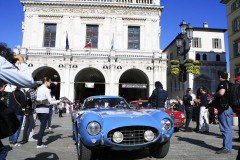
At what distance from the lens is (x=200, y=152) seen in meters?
4.28

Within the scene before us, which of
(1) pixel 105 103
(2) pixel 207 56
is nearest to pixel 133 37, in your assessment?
(2) pixel 207 56

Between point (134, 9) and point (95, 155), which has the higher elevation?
point (134, 9)

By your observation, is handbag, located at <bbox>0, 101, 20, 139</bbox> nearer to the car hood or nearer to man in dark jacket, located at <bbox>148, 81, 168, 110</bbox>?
the car hood

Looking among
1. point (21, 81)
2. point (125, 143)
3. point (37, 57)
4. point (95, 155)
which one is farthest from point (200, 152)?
point (37, 57)

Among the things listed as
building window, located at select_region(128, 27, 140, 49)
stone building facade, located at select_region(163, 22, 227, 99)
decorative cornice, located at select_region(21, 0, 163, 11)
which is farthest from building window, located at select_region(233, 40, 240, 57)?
building window, located at select_region(128, 27, 140, 49)

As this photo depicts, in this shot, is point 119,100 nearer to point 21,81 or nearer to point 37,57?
point 21,81

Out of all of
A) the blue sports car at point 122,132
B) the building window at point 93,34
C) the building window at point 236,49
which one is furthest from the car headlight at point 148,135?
the building window at point 236,49

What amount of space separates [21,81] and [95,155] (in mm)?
2811

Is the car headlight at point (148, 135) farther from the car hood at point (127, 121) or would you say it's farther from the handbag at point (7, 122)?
the handbag at point (7, 122)

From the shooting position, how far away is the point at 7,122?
1.79m

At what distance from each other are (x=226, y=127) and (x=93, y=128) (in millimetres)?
3061

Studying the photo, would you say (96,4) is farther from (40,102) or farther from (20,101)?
(40,102)

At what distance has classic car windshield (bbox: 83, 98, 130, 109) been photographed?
203 inches

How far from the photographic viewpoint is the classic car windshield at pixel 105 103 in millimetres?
5148
